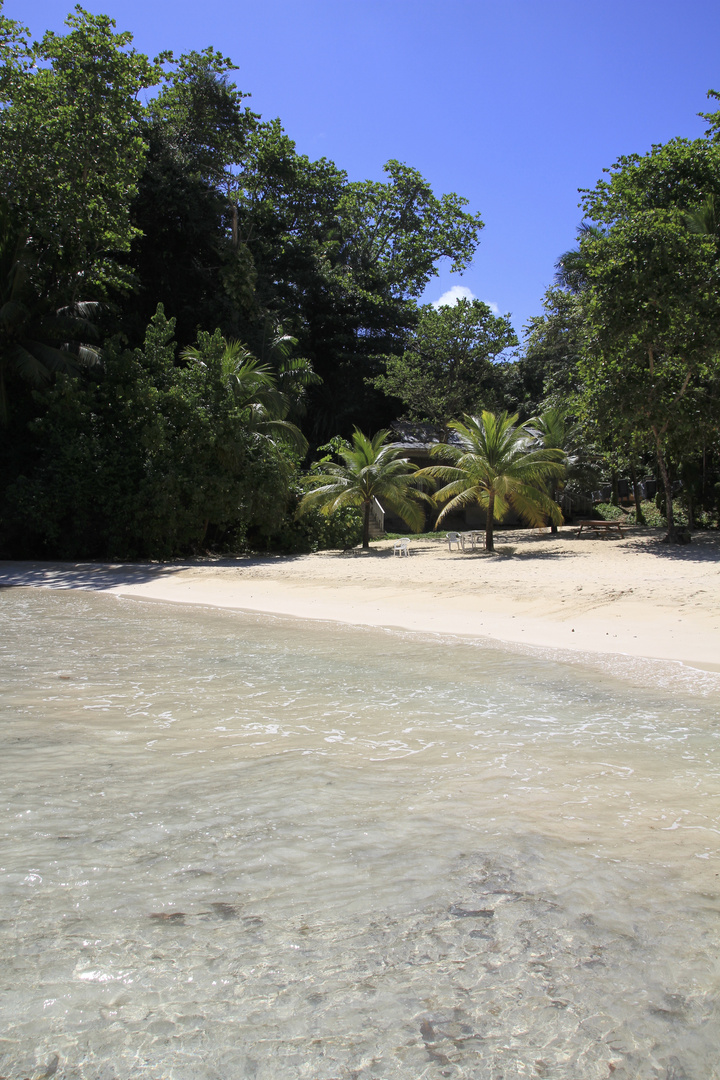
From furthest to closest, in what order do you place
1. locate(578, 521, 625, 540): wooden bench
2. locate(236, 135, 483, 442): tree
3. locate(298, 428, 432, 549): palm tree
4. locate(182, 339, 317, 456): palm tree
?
locate(236, 135, 483, 442): tree, locate(578, 521, 625, 540): wooden bench, locate(182, 339, 317, 456): palm tree, locate(298, 428, 432, 549): palm tree

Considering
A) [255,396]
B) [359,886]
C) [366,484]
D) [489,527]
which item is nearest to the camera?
[359,886]

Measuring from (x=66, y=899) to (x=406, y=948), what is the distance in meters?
1.33

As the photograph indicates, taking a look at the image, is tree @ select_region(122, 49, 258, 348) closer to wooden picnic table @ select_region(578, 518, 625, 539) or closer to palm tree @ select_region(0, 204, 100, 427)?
palm tree @ select_region(0, 204, 100, 427)

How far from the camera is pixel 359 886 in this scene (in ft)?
9.36

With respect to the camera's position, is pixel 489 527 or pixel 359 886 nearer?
pixel 359 886

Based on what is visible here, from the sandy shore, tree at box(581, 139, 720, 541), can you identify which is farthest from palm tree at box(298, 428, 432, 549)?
tree at box(581, 139, 720, 541)

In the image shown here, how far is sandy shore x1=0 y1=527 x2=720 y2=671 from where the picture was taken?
8.59m

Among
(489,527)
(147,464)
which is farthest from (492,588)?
(147,464)

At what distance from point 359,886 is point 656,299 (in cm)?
1691

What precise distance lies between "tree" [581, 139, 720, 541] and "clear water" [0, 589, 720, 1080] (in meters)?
13.4

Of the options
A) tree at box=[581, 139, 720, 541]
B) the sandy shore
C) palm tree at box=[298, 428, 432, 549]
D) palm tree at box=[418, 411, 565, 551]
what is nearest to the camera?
the sandy shore

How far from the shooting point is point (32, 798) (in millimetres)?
3650

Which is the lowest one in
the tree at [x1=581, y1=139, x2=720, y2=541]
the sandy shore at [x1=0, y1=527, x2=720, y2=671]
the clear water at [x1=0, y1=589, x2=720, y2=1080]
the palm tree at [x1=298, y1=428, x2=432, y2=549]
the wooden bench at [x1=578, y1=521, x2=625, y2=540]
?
the clear water at [x1=0, y1=589, x2=720, y2=1080]

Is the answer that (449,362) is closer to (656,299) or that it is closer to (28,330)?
(656,299)
